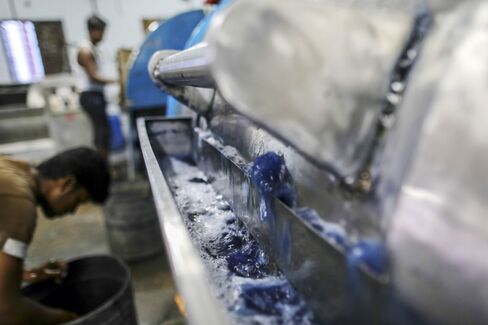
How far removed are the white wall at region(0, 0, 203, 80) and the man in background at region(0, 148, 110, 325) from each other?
5.03m

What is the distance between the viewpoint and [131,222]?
6.29ft

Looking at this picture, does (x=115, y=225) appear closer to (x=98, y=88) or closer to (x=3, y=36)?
(x=98, y=88)

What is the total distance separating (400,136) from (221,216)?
0.51m

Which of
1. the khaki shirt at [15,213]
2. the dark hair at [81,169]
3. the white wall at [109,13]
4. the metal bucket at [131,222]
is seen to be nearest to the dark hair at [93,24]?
the metal bucket at [131,222]

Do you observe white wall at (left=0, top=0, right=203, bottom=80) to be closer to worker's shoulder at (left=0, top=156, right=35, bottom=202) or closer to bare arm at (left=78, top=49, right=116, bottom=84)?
bare arm at (left=78, top=49, right=116, bottom=84)

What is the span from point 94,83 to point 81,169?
5.67 feet

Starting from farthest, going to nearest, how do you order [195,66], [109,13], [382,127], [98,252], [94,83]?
[109,13] → [94,83] → [98,252] → [195,66] → [382,127]

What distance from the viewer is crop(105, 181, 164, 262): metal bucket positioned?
192cm

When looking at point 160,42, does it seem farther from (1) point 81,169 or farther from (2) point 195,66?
(2) point 195,66

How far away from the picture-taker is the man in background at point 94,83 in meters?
2.61

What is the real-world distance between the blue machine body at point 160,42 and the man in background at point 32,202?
738 mm

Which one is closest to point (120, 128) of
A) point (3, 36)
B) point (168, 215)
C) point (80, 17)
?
point (80, 17)

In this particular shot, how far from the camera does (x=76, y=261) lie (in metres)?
1.43

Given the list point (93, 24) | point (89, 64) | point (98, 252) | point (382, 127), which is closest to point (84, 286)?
point (98, 252)
